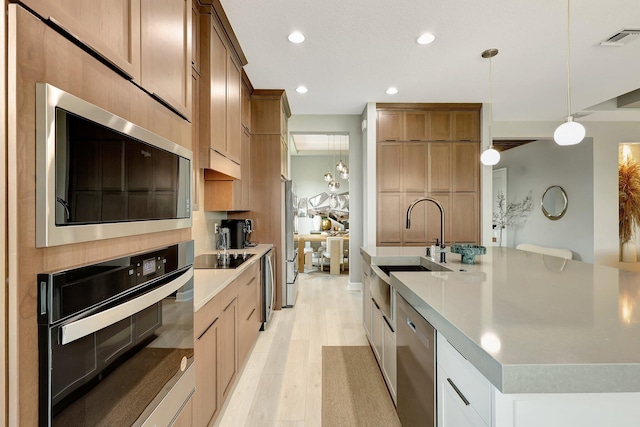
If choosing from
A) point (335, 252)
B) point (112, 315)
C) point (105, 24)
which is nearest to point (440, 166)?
point (335, 252)

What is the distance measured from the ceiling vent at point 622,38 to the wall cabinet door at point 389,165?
2.33m

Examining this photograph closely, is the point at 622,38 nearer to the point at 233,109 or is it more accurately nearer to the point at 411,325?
the point at 411,325

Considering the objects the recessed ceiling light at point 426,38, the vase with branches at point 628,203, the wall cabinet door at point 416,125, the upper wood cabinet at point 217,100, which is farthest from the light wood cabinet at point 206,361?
the vase with branches at point 628,203

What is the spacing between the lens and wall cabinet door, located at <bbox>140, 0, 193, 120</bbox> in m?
1.00

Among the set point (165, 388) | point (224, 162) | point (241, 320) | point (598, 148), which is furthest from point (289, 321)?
point (598, 148)

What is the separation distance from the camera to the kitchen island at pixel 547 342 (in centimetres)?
75

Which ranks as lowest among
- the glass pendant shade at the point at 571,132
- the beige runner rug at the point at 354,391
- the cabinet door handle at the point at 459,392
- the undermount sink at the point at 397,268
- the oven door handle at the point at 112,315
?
the beige runner rug at the point at 354,391

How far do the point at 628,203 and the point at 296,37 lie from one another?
6183mm

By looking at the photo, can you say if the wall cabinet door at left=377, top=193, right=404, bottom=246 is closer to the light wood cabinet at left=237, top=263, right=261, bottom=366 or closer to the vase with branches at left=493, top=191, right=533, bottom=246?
the light wood cabinet at left=237, top=263, right=261, bottom=366

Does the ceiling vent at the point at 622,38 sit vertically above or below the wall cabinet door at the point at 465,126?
above

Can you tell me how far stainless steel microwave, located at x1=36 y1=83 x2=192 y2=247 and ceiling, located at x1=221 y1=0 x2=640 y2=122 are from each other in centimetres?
192

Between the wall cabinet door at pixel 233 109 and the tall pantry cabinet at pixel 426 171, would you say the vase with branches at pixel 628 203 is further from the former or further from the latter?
the wall cabinet door at pixel 233 109

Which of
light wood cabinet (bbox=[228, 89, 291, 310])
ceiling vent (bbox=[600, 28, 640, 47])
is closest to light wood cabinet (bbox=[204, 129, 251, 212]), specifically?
light wood cabinet (bbox=[228, 89, 291, 310])

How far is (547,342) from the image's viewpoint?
2.82ft
